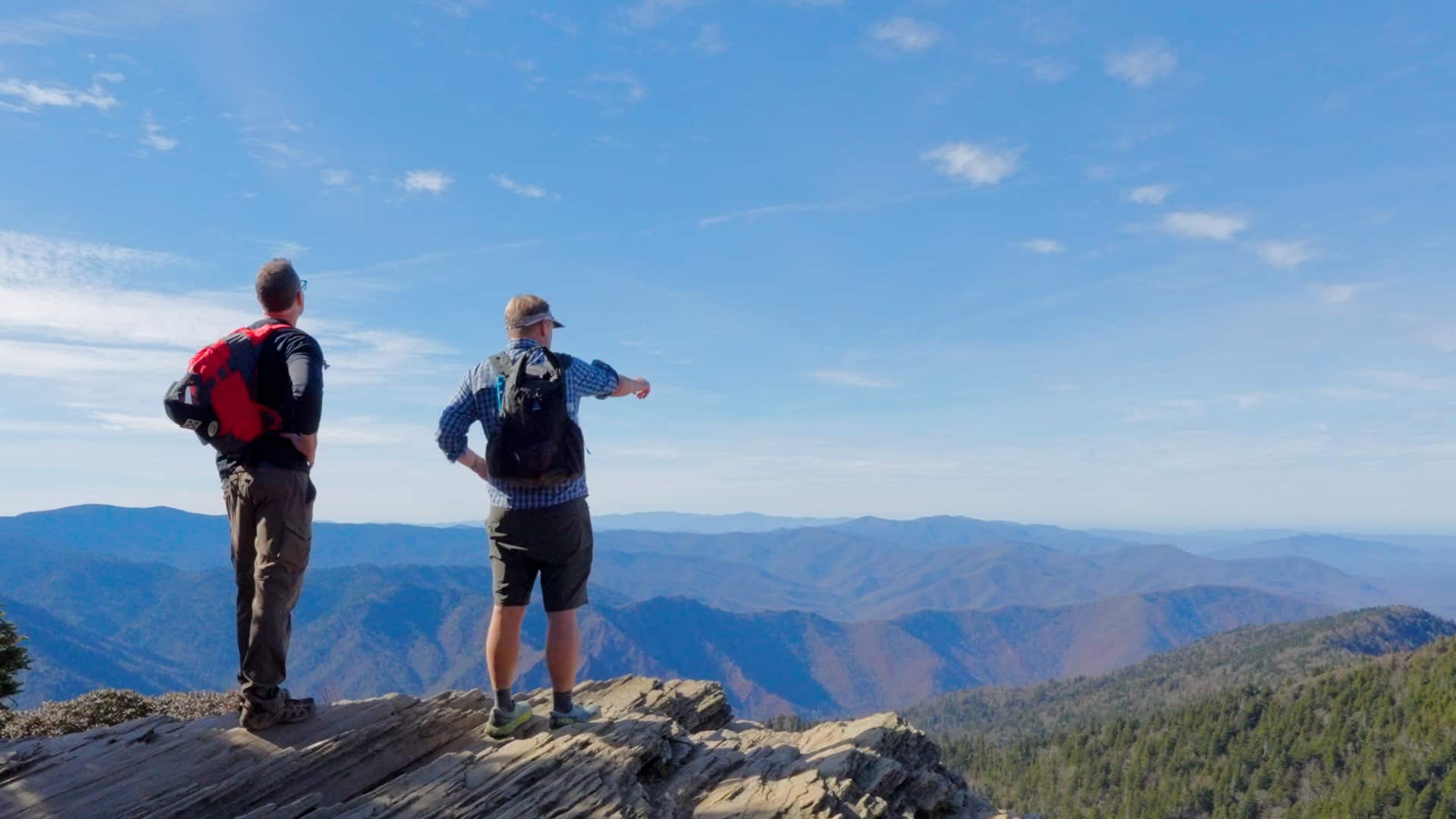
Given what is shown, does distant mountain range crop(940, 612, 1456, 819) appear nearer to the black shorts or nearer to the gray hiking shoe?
the black shorts

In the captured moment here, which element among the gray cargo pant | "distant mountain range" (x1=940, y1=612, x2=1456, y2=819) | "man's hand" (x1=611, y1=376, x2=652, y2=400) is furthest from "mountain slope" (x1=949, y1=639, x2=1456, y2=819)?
the gray cargo pant

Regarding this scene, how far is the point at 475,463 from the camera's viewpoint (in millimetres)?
8930

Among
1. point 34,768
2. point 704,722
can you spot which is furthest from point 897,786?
point 34,768

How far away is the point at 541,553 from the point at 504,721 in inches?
98.9

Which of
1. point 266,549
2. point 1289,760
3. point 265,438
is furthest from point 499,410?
point 1289,760

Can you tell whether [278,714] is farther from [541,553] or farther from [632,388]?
[632,388]

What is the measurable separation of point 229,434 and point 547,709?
17.5ft

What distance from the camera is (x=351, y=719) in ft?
32.7

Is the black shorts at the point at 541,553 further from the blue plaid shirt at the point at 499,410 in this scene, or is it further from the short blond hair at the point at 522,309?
the short blond hair at the point at 522,309

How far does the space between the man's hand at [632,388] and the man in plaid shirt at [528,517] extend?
1.1 inches

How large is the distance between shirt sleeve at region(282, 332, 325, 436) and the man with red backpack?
11 mm

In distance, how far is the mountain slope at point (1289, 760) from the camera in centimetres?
15225

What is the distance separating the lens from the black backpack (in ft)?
26.8

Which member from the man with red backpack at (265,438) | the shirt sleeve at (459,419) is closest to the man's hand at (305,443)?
the man with red backpack at (265,438)
